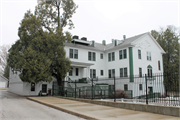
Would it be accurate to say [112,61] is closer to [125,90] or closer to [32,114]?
[125,90]

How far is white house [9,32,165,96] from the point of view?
26.6m

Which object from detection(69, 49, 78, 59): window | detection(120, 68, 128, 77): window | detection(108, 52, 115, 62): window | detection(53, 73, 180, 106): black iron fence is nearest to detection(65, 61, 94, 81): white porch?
detection(69, 49, 78, 59): window

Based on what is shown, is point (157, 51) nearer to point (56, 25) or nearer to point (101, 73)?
point (101, 73)

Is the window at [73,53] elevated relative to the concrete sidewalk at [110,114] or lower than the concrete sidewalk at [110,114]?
elevated

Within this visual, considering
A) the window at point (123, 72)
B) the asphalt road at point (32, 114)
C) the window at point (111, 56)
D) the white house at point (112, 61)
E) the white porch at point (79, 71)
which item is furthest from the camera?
the window at point (111, 56)

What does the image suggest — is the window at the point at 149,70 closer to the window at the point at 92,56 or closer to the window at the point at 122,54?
the window at the point at 122,54

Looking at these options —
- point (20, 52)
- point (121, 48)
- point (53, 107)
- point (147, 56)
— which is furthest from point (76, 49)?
point (53, 107)

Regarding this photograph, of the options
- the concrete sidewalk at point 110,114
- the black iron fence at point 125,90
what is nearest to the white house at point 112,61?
the black iron fence at point 125,90

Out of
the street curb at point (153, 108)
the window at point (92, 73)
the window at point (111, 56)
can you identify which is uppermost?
the window at point (111, 56)

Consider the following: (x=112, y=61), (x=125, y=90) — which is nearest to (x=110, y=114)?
(x=125, y=90)

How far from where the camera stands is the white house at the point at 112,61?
26625 mm

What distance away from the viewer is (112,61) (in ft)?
99.1

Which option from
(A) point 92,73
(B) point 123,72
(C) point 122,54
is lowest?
(A) point 92,73

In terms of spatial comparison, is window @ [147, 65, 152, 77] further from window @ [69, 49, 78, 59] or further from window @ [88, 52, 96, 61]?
window @ [69, 49, 78, 59]
